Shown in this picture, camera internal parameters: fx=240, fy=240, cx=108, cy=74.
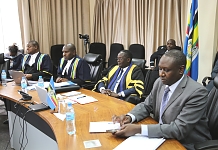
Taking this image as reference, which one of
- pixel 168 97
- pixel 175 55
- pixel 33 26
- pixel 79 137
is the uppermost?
pixel 33 26

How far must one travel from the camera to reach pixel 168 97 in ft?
5.80

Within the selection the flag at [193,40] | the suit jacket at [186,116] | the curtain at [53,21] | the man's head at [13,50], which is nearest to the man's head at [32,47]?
the man's head at [13,50]

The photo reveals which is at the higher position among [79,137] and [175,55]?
[175,55]

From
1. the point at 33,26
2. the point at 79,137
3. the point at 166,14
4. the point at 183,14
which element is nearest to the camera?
the point at 79,137

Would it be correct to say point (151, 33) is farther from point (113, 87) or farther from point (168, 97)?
point (168, 97)

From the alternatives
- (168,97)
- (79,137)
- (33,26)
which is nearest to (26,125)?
(79,137)

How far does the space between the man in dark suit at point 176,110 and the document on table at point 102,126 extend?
0.18 ft

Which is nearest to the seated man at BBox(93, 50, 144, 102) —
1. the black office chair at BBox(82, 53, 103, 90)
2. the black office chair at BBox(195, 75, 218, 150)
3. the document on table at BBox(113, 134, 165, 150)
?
the black office chair at BBox(82, 53, 103, 90)

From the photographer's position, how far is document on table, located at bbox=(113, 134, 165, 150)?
1434 mm

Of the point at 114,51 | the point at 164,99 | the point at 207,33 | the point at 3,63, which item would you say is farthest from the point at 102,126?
the point at 114,51

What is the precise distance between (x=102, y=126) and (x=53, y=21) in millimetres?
4576

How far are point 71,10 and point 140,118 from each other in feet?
15.5

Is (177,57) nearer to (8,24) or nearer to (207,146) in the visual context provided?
(207,146)

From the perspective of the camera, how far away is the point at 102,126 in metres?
1.78
